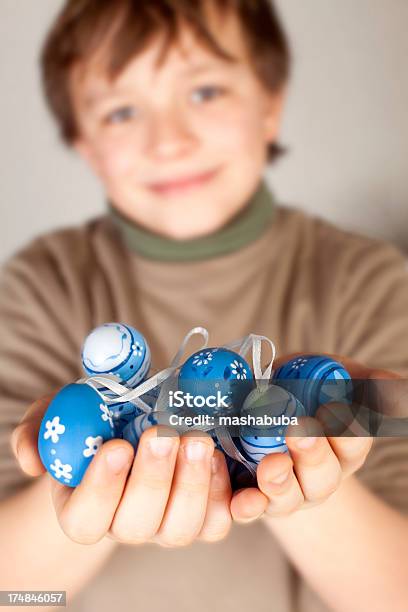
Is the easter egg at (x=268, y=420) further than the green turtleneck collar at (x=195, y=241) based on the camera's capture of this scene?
No

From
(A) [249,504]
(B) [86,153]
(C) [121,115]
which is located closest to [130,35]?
(C) [121,115]

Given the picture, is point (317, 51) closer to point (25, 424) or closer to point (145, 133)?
point (145, 133)

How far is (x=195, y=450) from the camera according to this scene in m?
0.32

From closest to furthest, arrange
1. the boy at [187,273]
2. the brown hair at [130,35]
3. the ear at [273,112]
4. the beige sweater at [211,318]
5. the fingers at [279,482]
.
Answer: the fingers at [279,482] < the boy at [187,273] < the beige sweater at [211,318] < the brown hair at [130,35] < the ear at [273,112]

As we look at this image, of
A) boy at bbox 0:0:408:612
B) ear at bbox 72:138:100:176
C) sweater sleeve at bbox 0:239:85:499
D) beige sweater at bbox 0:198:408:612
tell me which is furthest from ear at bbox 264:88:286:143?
sweater sleeve at bbox 0:239:85:499

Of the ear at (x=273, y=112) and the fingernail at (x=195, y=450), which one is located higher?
the ear at (x=273, y=112)

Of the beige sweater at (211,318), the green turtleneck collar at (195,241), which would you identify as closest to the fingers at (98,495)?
the beige sweater at (211,318)

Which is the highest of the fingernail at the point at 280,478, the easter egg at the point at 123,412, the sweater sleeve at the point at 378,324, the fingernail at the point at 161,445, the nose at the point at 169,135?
the nose at the point at 169,135

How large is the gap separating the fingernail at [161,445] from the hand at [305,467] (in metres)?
0.05

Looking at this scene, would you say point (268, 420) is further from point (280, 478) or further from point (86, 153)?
point (86, 153)

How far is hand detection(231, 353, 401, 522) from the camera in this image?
12.6 inches

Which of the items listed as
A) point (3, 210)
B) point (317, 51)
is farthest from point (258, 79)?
point (3, 210)

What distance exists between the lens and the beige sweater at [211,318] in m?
0.66

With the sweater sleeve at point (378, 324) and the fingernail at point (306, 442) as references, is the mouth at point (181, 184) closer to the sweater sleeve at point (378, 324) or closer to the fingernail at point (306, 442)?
the sweater sleeve at point (378, 324)
